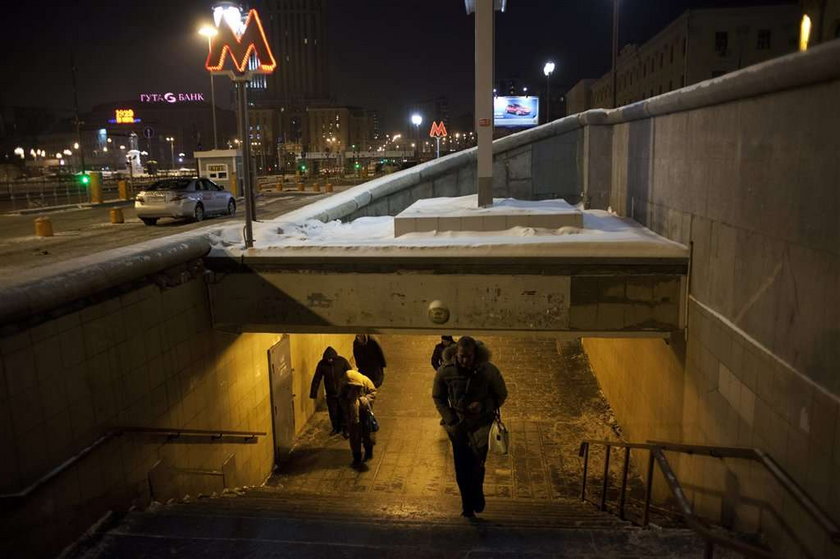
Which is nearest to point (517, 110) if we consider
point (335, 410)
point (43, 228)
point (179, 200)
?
point (179, 200)

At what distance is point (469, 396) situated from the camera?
6016 millimetres

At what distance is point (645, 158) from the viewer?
9.96 m

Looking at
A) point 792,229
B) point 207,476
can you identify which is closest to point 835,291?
point 792,229

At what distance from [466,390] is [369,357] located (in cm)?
521

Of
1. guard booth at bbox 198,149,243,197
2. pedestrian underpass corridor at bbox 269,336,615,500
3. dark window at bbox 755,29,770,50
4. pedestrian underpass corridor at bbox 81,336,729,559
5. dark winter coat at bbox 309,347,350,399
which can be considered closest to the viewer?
pedestrian underpass corridor at bbox 81,336,729,559

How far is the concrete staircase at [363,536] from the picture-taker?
5238mm

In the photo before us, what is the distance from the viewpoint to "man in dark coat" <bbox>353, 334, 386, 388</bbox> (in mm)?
10961

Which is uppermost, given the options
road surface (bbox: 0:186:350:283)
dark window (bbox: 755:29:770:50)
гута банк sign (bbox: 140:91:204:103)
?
гута банк sign (bbox: 140:91:204:103)

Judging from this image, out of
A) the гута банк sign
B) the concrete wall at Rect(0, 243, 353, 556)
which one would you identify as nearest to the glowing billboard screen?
the concrete wall at Rect(0, 243, 353, 556)

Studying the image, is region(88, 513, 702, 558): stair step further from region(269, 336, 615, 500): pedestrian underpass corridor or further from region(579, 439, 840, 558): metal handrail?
region(269, 336, 615, 500): pedestrian underpass corridor

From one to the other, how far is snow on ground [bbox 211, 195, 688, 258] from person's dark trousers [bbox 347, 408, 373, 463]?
8.90 ft

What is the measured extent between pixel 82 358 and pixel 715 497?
6181 mm

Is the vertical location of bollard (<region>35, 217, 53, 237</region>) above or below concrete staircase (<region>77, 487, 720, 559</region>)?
above

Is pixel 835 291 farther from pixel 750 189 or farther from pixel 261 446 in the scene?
pixel 261 446
